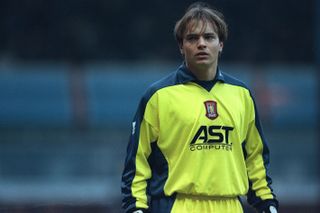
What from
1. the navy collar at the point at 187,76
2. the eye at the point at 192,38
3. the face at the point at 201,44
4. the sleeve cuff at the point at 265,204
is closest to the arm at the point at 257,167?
the sleeve cuff at the point at 265,204

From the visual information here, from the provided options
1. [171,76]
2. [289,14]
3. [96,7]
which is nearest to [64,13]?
[96,7]

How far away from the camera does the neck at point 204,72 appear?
513 cm

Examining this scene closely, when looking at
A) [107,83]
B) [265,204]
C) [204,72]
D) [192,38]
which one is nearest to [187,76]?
[204,72]

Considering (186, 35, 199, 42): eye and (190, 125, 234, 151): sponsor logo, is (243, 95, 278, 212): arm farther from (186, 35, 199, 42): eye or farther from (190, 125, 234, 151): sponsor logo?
(186, 35, 199, 42): eye

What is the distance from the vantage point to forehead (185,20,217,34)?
16.6 feet

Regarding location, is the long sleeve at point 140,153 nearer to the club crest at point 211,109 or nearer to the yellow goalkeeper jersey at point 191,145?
the yellow goalkeeper jersey at point 191,145

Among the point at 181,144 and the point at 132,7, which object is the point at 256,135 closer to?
the point at 181,144

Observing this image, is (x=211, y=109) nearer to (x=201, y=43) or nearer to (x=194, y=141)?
(x=194, y=141)

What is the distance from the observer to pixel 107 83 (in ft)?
56.9

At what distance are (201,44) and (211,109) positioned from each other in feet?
1.05

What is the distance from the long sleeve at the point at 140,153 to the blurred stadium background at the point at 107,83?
342 inches

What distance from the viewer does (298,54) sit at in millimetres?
19781

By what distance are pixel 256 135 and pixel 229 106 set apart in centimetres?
26

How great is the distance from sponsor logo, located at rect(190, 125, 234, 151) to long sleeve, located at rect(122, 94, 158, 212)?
8.7 inches
